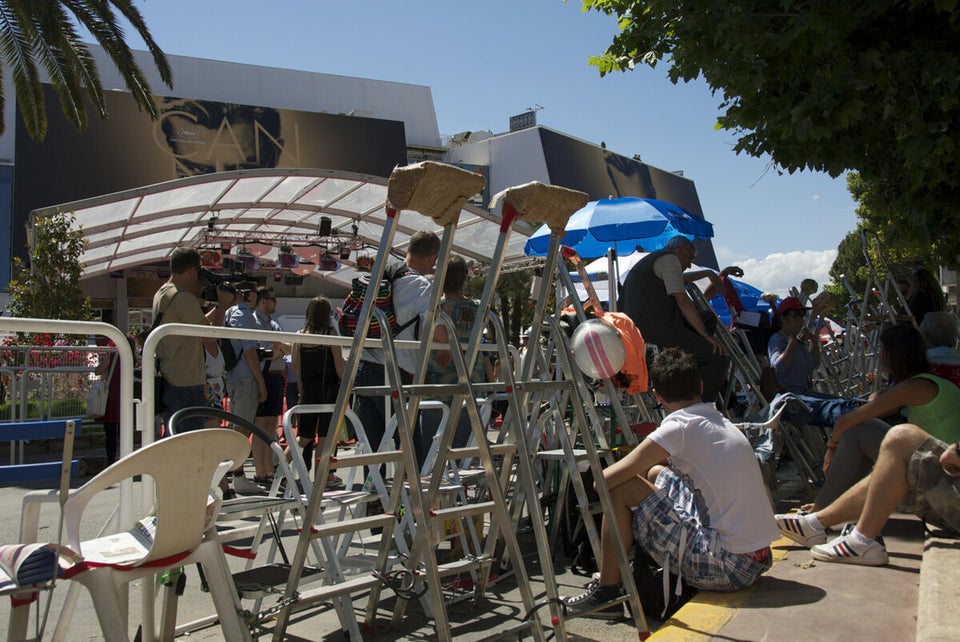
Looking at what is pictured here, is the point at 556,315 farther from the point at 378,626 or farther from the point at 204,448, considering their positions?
→ the point at 204,448

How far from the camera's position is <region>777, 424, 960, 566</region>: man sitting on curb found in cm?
375

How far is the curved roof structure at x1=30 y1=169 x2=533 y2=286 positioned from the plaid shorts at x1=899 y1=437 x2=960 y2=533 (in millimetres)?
10178

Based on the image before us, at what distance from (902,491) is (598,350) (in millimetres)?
1599

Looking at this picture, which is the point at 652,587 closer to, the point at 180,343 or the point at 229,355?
the point at 180,343

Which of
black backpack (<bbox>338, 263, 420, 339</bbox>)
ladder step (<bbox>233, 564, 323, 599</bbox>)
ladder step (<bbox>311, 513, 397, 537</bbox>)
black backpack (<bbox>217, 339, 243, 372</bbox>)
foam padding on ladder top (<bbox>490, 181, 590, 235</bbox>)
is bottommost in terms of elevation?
ladder step (<bbox>233, 564, 323, 599</bbox>)

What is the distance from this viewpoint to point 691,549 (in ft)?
11.6

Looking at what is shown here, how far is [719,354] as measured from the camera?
245 inches

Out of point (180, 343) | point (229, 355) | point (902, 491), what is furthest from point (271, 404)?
point (902, 491)

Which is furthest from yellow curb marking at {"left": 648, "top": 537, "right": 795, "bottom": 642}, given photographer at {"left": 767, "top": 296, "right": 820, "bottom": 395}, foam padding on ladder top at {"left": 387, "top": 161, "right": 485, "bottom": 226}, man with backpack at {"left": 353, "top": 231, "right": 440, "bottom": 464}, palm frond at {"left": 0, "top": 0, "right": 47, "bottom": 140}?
palm frond at {"left": 0, "top": 0, "right": 47, "bottom": 140}

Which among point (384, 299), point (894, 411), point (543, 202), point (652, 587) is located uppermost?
point (384, 299)

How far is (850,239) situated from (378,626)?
49708 mm

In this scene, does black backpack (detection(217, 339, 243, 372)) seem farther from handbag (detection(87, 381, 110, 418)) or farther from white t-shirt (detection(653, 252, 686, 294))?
white t-shirt (detection(653, 252, 686, 294))

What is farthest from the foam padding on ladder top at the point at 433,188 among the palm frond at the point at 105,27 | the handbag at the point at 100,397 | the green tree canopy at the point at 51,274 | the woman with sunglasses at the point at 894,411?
the green tree canopy at the point at 51,274

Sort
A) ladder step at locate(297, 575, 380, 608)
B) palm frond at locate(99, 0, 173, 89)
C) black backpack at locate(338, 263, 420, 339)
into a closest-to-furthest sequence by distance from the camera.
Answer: ladder step at locate(297, 575, 380, 608), black backpack at locate(338, 263, 420, 339), palm frond at locate(99, 0, 173, 89)
